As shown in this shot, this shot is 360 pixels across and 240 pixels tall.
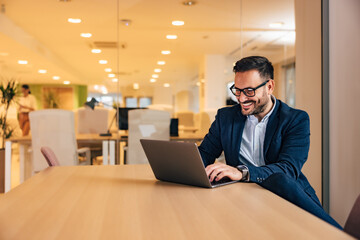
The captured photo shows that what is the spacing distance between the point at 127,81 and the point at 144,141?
292 centimetres

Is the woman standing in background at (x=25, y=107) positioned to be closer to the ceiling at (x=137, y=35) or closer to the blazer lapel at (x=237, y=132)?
the ceiling at (x=137, y=35)

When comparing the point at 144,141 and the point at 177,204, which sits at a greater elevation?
the point at 144,141

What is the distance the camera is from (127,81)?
4633mm

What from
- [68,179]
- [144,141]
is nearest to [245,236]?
[144,141]

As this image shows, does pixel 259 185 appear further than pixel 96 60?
No

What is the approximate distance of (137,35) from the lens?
15.2ft

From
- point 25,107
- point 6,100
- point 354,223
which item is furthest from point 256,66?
point 6,100

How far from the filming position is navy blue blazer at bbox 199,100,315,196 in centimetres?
191

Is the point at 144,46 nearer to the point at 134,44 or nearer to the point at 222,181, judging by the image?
the point at 134,44

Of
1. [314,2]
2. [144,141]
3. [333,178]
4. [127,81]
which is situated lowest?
[333,178]

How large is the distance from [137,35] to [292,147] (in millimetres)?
3058

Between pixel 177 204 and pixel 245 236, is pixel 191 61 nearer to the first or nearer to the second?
pixel 177 204

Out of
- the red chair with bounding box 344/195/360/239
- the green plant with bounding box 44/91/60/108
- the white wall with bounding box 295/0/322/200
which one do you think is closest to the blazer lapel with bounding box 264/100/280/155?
the red chair with bounding box 344/195/360/239

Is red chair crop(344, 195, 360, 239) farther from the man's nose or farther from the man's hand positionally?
the man's nose
